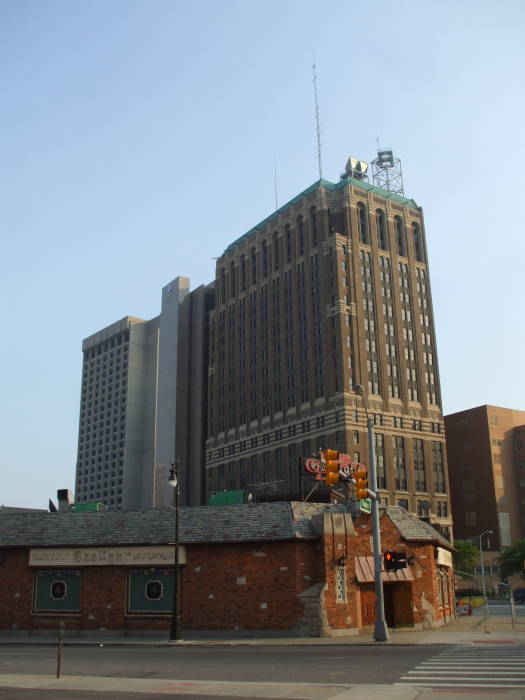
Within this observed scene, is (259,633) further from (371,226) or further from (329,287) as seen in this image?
(371,226)

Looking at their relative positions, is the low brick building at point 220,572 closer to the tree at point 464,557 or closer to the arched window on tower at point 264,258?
the tree at point 464,557

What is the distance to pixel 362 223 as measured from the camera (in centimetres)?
12094

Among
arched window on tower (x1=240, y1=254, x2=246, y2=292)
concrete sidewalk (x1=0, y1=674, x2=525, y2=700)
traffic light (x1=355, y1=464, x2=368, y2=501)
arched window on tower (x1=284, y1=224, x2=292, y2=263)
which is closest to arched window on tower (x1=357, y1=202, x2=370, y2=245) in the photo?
arched window on tower (x1=284, y1=224, x2=292, y2=263)

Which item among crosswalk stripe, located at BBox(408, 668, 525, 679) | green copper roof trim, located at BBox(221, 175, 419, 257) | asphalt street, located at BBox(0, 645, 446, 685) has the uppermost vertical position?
green copper roof trim, located at BBox(221, 175, 419, 257)

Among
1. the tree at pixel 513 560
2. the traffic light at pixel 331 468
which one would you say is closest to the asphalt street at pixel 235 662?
the traffic light at pixel 331 468

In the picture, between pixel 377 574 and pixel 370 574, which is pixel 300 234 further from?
pixel 377 574

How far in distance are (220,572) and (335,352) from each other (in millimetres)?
78734

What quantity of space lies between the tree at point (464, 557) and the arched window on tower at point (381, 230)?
170 feet

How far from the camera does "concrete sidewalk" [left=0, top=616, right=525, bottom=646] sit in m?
27.9

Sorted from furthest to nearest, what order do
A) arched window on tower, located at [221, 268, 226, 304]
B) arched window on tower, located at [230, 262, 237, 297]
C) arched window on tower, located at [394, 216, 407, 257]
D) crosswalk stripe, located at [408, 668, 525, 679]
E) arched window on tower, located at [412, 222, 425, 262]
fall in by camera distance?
arched window on tower, located at [221, 268, 226, 304] < arched window on tower, located at [230, 262, 237, 297] < arched window on tower, located at [412, 222, 425, 262] < arched window on tower, located at [394, 216, 407, 257] < crosswalk stripe, located at [408, 668, 525, 679]

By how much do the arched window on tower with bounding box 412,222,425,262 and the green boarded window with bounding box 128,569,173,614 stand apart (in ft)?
331

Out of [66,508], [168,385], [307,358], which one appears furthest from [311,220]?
[66,508]

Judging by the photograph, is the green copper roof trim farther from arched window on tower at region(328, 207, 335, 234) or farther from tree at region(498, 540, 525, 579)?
tree at region(498, 540, 525, 579)

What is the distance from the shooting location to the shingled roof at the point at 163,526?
3397cm
